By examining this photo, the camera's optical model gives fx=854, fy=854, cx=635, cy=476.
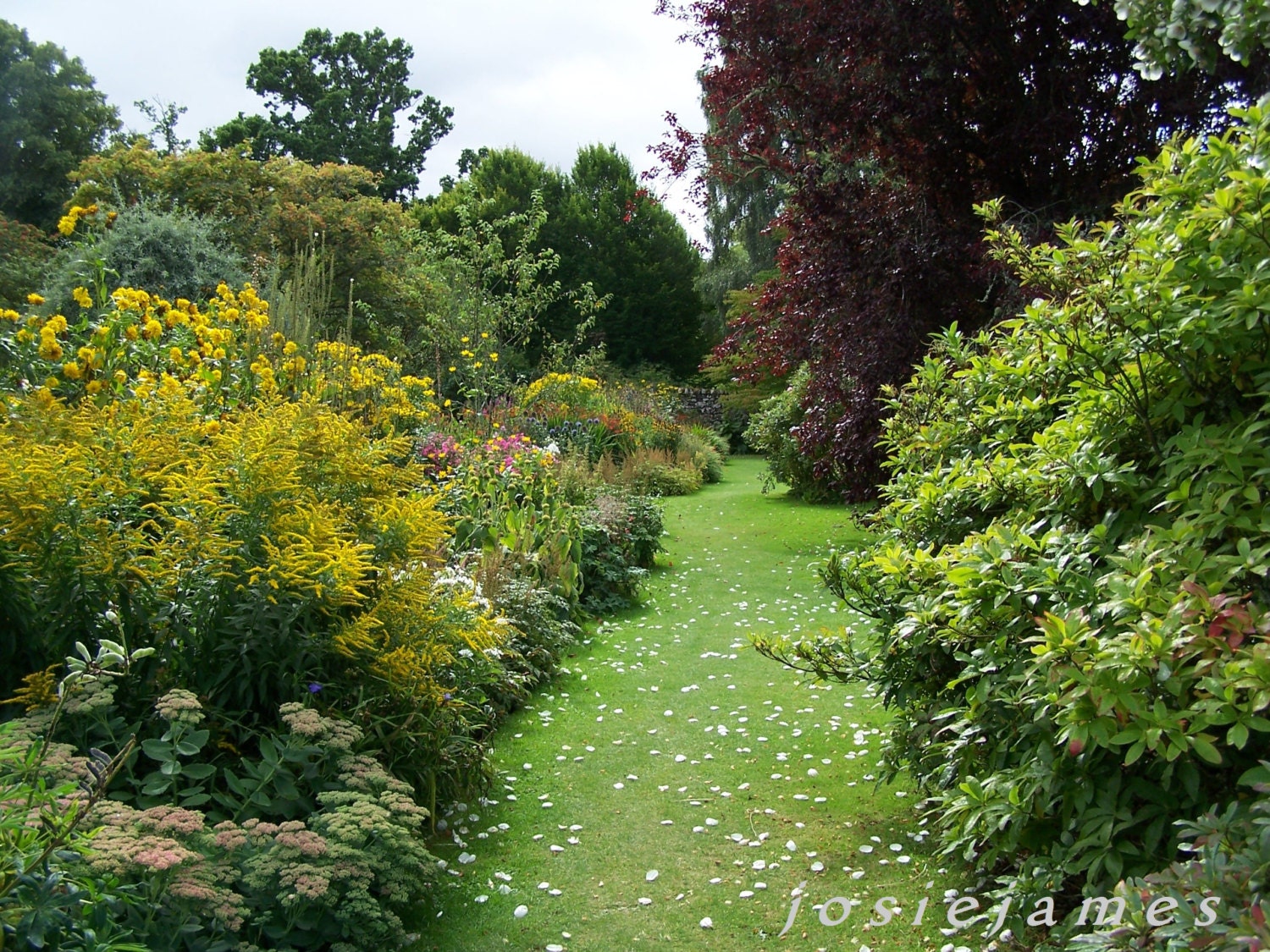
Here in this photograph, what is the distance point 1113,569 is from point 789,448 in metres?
9.14

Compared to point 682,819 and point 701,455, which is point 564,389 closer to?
point 701,455

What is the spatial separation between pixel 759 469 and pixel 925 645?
49.0 ft

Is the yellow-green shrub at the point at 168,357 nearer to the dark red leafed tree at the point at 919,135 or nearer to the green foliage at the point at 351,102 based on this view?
the dark red leafed tree at the point at 919,135

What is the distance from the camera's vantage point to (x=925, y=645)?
278 cm

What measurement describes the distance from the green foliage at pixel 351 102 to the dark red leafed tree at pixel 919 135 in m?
32.7

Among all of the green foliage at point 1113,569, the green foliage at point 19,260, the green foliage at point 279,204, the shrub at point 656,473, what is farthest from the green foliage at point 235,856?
the green foliage at point 19,260

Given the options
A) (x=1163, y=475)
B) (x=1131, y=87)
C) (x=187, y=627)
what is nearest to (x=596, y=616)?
(x=187, y=627)

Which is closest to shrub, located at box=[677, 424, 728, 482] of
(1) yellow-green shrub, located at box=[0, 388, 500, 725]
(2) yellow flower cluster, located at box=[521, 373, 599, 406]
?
(2) yellow flower cluster, located at box=[521, 373, 599, 406]

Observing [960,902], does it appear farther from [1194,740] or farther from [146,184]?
[146,184]

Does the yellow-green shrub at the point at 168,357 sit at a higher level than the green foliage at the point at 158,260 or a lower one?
lower

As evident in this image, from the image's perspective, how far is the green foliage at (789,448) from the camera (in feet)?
37.1

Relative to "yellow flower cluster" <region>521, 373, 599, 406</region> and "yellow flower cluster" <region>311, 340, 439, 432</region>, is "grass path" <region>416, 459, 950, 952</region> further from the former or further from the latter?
"yellow flower cluster" <region>521, 373, 599, 406</region>

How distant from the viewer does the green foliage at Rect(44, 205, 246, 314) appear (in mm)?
9188

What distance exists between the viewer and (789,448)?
1133 centimetres
